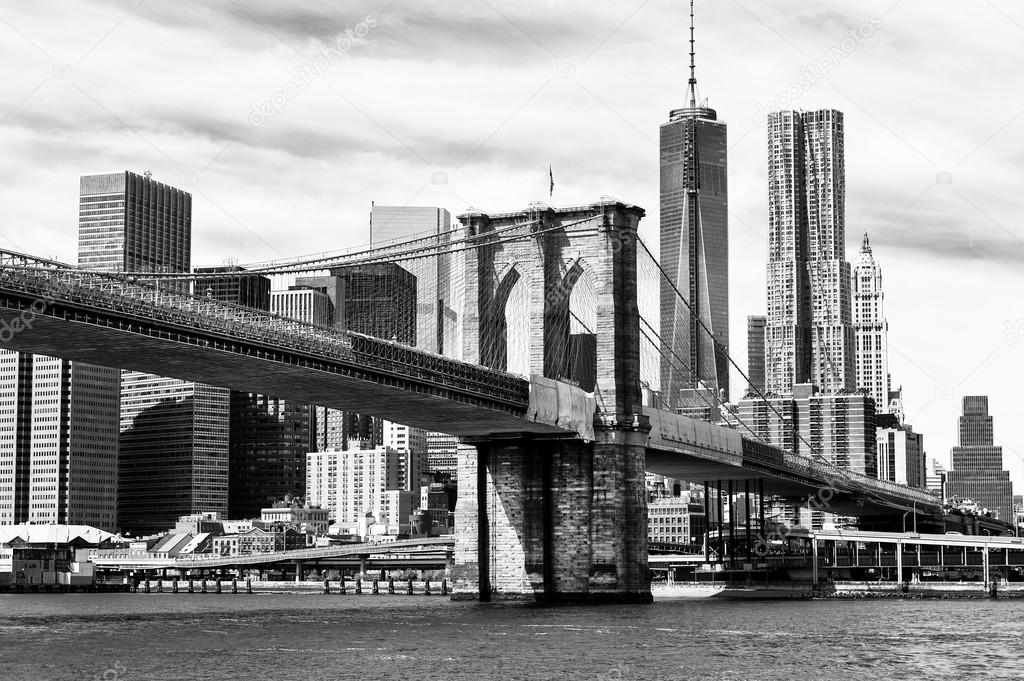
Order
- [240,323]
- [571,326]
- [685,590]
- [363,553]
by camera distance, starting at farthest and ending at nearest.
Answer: [363,553], [685,590], [571,326], [240,323]

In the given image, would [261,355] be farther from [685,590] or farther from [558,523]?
[685,590]

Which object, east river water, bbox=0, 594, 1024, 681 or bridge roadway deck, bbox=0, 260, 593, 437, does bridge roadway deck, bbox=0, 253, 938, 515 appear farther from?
east river water, bbox=0, 594, 1024, 681

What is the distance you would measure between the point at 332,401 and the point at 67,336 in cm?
1984

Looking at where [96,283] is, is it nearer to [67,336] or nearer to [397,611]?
[67,336]

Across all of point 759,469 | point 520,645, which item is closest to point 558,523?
point 520,645

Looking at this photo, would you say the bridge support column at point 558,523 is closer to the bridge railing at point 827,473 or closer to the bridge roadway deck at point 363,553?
the bridge railing at point 827,473

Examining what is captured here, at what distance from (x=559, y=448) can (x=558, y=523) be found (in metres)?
4.10

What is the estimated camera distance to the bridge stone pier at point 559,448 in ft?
314

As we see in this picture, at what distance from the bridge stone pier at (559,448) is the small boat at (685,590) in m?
26.8

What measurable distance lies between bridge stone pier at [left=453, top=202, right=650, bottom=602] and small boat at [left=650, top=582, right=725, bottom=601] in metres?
26.8

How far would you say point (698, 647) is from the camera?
67.3m

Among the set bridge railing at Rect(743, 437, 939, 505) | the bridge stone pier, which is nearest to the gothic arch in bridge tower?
the bridge stone pier

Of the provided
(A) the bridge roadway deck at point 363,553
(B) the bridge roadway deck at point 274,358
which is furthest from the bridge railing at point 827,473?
(A) the bridge roadway deck at point 363,553

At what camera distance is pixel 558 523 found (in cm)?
9631
